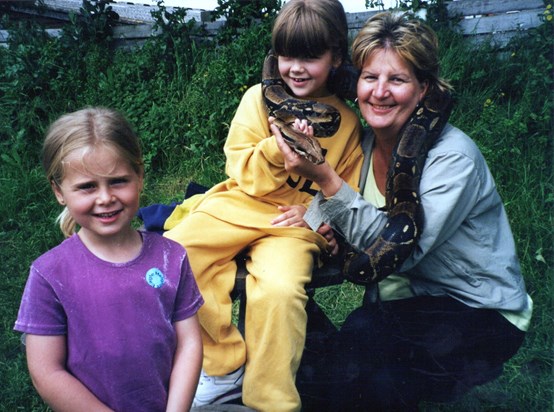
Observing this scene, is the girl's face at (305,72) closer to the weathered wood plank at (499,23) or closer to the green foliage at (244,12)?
the green foliage at (244,12)

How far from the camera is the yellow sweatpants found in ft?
9.44

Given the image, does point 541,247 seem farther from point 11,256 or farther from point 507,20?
point 11,256

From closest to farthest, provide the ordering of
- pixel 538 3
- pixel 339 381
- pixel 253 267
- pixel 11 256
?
pixel 253 267 < pixel 339 381 < pixel 11 256 < pixel 538 3

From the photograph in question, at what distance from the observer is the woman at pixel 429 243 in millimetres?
2967

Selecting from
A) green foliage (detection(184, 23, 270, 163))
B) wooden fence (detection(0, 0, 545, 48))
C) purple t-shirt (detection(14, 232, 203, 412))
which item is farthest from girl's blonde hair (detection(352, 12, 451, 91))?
wooden fence (detection(0, 0, 545, 48))

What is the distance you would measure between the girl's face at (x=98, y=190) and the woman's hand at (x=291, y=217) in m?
1.08

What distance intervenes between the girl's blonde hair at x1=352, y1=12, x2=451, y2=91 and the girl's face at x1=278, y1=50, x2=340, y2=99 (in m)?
0.14

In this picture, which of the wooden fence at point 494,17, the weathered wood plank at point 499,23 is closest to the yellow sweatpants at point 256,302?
the wooden fence at point 494,17

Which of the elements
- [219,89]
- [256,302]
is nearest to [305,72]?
[256,302]

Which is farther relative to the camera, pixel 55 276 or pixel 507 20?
pixel 507 20

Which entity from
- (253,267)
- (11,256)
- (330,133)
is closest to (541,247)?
(330,133)

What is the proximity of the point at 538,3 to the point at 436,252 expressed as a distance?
3.69 meters

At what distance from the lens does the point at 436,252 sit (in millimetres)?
3068

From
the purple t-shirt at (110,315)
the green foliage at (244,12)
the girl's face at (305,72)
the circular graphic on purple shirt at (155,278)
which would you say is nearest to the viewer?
the purple t-shirt at (110,315)
